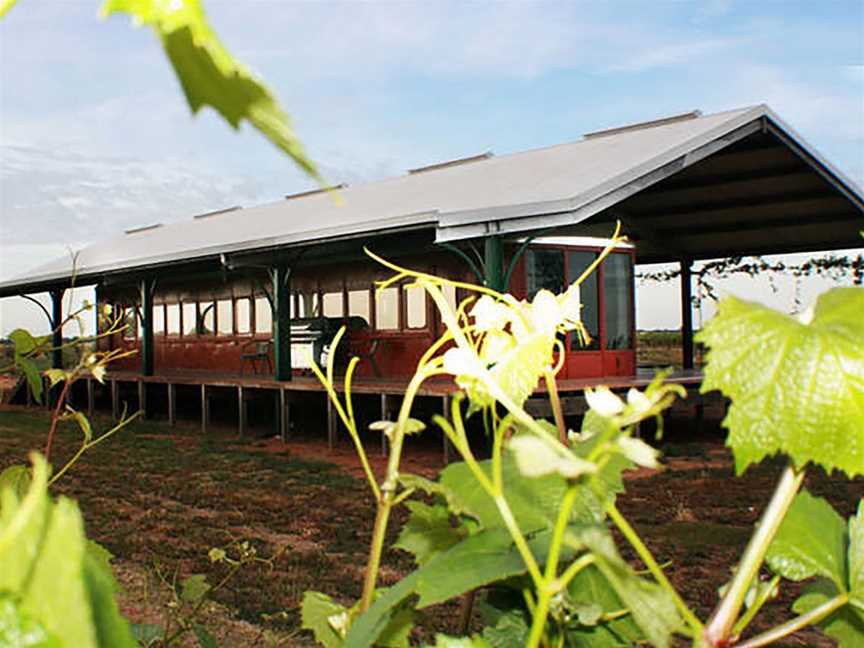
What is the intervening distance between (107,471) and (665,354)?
15818 millimetres

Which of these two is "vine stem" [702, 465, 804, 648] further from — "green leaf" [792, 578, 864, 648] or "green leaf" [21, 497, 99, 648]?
"green leaf" [21, 497, 99, 648]

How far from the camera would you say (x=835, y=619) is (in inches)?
23.6

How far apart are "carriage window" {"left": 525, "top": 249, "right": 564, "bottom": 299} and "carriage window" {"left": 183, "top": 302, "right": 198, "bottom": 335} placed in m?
8.51

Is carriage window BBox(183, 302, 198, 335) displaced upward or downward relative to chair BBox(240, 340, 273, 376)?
upward

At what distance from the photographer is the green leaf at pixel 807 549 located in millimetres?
582

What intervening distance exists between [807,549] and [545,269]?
1204cm

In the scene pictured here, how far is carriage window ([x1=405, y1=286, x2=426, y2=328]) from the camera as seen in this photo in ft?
41.9

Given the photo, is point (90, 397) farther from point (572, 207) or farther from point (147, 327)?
point (572, 207)

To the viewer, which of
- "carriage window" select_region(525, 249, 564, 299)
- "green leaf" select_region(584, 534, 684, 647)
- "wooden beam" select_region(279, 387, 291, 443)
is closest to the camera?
"green leaf" select_region(584, 534, 684, 647)

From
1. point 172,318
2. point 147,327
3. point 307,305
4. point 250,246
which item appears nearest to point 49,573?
point 250,246

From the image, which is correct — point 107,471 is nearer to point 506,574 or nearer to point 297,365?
point 297,365

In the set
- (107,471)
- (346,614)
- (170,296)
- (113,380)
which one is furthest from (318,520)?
(170,296)

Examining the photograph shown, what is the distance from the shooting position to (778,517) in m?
0.45

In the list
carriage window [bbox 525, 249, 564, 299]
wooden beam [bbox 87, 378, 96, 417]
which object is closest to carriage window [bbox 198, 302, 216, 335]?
wooden beam [bbox 87, 378, 96, 417]
